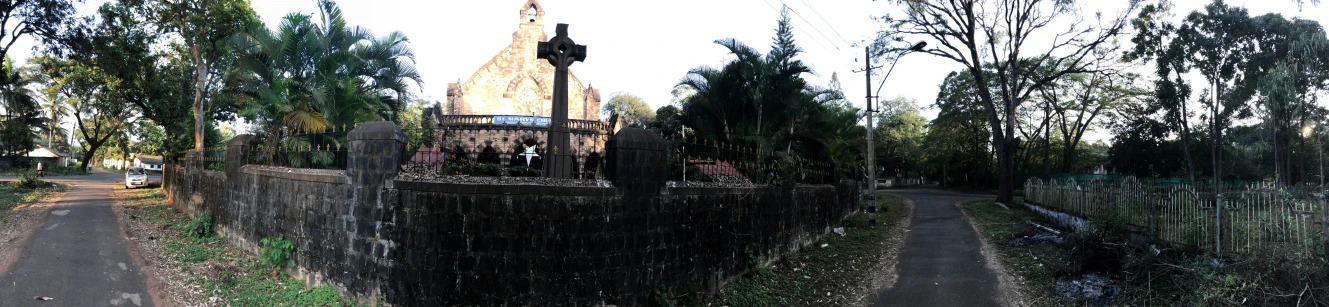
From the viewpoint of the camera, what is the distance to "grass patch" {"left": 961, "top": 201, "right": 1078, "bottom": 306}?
24.8 ft

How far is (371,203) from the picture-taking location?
6.07m

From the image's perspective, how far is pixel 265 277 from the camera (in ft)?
24.3

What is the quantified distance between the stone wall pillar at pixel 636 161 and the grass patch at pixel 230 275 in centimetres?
311

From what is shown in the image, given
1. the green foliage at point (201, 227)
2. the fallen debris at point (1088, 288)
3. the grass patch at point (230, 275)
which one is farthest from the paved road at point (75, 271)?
the fallen debris at point (1088, 288)

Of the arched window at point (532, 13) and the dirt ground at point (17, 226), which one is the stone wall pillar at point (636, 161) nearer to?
the dirt ground at point (17, 226)

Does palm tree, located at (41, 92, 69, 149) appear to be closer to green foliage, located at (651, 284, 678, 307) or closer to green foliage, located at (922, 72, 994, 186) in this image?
green foliage, located at (651, 284, 678, 307)

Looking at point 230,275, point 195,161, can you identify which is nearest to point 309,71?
point 195,161

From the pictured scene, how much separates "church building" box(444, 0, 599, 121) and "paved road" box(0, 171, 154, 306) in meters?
20.2

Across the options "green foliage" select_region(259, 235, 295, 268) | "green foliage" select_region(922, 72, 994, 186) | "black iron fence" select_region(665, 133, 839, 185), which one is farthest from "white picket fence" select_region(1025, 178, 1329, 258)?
"green foliage" select_region(922, 72, 994, 186)

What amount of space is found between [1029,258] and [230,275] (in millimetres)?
10947

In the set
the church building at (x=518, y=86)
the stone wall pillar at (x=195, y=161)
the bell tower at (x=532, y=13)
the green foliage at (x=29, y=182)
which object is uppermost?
the bell tower at (x=532, y=13)

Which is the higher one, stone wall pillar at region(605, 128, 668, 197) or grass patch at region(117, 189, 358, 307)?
stone wall pillar at region(605, 128, 668, 197)

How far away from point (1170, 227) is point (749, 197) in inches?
213

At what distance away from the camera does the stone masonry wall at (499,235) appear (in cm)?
561
